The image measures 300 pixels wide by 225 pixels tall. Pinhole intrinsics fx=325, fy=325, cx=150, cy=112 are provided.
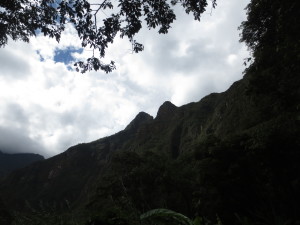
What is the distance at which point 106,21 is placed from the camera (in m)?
8.32

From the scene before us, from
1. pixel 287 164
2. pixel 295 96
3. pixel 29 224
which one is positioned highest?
pixel 295 96

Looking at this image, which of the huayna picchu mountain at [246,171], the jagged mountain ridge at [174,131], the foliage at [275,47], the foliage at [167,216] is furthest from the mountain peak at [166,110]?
the foliage at [167,216]

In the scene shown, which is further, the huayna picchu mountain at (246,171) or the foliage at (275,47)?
the foliage at (275,47)

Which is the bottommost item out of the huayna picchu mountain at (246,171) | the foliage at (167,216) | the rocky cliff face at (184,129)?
the foliage at (167,216)

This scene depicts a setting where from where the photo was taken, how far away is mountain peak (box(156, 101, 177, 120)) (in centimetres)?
16888

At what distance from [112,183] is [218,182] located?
19697 mm

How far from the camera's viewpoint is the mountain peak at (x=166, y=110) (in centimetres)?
16888

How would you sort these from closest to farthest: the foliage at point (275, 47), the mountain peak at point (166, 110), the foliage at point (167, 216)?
1. the foliage at point (167, 216)
2. the foliage at point (275, 47)
3. the mountain peak at point (166, 110)

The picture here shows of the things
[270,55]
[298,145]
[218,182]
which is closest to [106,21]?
[270,55]

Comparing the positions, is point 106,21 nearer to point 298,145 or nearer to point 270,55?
point 270,55

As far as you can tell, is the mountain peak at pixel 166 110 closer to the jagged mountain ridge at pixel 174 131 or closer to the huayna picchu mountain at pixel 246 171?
the jagged mountain ridge at pixel 174 131

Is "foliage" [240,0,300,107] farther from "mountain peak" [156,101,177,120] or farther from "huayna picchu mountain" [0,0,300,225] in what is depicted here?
"mountain peak" [156,101,177,120]

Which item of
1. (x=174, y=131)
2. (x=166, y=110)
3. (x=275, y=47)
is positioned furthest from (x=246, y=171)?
(x=166, y=110)

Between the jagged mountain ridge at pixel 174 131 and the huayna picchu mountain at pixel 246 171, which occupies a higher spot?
the jagged mountain ridge at pixel 174 131
